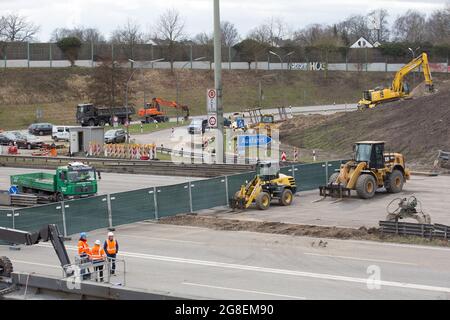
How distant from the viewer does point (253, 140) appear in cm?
Result: 5678

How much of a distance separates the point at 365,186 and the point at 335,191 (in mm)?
1371

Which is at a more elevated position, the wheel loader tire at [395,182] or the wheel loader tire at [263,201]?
the wheel loader tire at [395,182]

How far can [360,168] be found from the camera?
34500mm

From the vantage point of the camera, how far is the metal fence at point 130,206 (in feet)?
88.3

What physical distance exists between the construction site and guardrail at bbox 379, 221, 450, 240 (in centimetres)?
4

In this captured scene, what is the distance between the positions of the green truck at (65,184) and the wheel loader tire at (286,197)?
909 centimetres

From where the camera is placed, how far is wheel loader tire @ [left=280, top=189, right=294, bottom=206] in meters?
33.3

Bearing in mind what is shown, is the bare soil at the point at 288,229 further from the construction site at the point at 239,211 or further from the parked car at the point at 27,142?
the parked car at the point at 27,142

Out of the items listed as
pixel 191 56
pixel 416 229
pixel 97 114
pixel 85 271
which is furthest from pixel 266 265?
pixel 191 56

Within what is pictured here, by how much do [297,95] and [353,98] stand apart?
857 centimetres

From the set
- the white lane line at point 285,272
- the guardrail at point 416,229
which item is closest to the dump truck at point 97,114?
the guardrail at point 416,229

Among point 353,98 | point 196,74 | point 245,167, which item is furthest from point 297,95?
point 245,167

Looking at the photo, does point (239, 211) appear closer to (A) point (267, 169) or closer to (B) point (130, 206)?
(A) point (267, 169)

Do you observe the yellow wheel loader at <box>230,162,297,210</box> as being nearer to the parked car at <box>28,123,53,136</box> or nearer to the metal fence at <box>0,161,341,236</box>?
the metal fence at <box>0,161,341,236</box>
